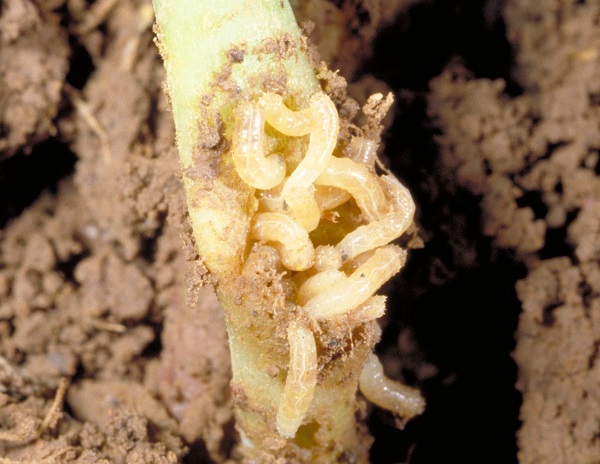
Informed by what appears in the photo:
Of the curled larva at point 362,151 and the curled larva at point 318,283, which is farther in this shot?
the curled larva at point 362,151

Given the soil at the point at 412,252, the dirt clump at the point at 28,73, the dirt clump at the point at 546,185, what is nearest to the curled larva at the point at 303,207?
the soil at the point at 412,252

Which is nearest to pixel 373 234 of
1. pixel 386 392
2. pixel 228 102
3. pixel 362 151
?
pixel 362 151

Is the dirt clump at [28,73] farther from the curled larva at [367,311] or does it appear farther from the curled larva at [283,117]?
the curled larva at [367,311]

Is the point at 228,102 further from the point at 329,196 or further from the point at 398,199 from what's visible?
the point at 398,199

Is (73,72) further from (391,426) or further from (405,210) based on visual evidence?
(391,426)

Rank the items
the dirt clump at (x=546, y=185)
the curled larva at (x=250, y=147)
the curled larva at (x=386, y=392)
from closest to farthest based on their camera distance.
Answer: the curled larva at (x=250, y=147)
the curled larva at (x=386, y=392)
the dirt clump at (x=546, y=185)

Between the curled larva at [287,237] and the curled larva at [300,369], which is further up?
the curled larva at [287,237]
